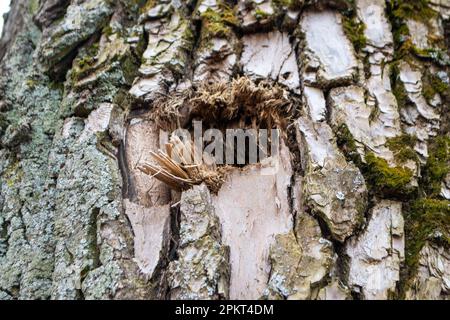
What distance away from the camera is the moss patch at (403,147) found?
2.04m

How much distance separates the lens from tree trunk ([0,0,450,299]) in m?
1.81

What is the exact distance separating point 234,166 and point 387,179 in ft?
2.40

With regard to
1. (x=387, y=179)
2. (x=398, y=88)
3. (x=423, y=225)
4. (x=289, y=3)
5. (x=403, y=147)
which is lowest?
(x=423, y=225)

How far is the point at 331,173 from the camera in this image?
6.38 feet

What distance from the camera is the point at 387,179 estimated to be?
195 cm

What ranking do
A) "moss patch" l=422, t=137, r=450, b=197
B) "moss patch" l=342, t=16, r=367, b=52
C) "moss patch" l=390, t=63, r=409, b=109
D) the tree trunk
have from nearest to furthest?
the tree trunk, "moss patch" l=422, t=137, r=450, b=197, "moss patch" l=390, t=63, r=409, b=109, "moss patch" l=342, t=16, r=367, b=52

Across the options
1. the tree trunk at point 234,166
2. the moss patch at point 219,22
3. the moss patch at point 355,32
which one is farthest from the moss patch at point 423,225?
the moss patch at point 219,22

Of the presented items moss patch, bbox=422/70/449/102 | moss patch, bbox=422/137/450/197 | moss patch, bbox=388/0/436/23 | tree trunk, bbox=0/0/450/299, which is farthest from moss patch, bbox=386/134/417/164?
moss patch, bbox=388/0/436/23

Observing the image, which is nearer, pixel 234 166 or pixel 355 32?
pixel 234 166

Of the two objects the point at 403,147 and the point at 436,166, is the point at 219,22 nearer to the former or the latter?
the point at 403,147

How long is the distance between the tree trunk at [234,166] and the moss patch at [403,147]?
12mm

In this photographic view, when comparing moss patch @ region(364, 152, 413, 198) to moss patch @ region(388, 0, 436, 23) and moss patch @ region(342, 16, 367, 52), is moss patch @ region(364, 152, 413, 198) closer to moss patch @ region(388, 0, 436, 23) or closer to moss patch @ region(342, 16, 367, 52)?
moss patch @ region(342, 16, 367, 52)

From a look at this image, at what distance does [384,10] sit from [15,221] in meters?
2.34

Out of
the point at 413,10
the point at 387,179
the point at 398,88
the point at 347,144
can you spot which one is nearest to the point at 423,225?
the point at 387,179
